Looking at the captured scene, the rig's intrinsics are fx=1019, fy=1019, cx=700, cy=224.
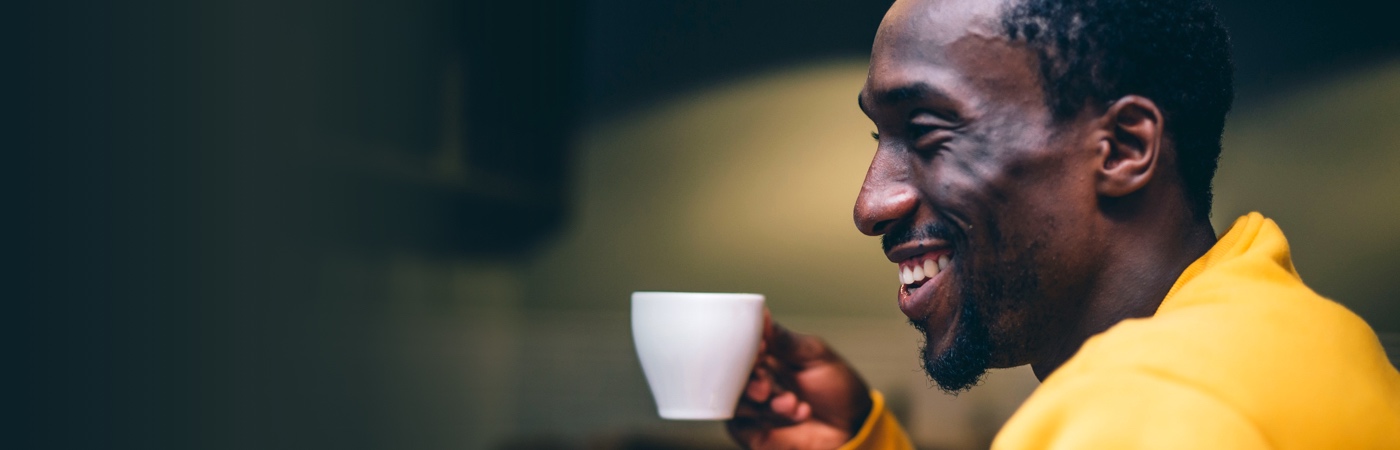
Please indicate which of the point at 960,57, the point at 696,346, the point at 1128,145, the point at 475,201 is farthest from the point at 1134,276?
the point at 475,201

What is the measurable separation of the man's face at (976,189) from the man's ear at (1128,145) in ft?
0.05

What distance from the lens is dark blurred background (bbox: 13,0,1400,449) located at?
0.67 m

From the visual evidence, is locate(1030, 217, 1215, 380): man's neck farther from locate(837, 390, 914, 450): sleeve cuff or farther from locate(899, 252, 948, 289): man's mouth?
locate(837, 390, 914, 450): sleeve cuff

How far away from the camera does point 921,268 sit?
2.77ft

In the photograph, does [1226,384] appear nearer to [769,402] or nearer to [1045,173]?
[1045,173]

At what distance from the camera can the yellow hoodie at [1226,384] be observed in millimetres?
465

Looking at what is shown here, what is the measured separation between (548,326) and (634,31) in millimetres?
541

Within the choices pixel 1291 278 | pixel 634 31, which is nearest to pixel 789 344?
pixel 1291 278

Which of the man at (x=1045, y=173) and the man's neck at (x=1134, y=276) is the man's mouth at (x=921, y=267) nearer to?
the man at (x=1045, y=173)

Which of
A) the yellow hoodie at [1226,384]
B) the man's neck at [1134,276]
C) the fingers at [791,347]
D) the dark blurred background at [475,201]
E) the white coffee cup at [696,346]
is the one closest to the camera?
the yellow hoodie at [1226,384]

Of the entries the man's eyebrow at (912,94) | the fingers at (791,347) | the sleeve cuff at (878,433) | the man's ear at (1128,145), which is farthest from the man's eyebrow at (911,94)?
the sleeve cuff at (878,433)

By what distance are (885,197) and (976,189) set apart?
3.2 inches

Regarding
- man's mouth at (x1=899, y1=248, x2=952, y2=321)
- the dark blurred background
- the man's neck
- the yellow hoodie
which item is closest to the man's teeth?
man's mouth at (x1=899, y1=248, x2=952, y2=321)

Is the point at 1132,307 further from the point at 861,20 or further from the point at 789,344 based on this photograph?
the point at 861,20
